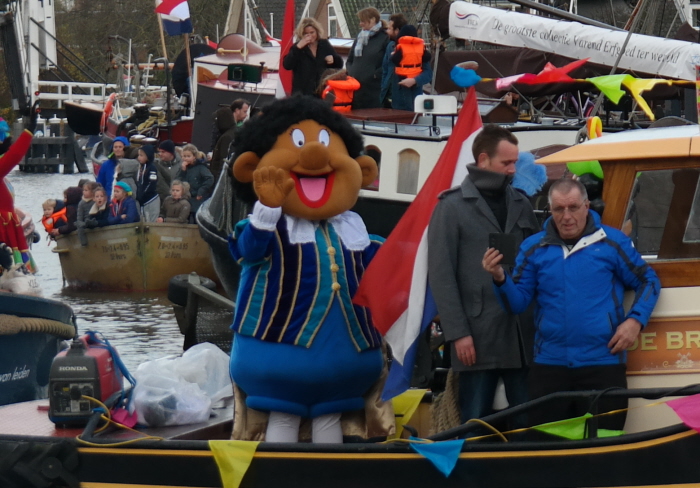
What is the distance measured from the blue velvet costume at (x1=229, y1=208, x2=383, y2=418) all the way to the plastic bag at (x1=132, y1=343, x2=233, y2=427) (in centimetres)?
78

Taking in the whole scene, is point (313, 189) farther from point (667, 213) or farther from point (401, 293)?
point (667, 213)

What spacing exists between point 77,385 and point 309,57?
7883 millimetres

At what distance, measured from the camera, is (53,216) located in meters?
15.7

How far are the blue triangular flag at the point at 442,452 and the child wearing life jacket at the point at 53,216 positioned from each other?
35.8 ft

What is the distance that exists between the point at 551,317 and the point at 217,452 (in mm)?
1498

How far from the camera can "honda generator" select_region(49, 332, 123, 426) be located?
5.86 metres

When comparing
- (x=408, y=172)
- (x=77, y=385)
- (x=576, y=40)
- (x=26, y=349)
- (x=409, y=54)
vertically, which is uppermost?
(x=576, y=40)

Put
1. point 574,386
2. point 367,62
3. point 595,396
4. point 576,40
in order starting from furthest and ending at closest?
point 576,40
point 367,62
point 574,386
point 595,396

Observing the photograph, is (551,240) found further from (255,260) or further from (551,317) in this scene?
(255,260)

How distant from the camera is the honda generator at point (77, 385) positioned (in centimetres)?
586

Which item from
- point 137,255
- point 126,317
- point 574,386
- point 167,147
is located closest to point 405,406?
point 574,386

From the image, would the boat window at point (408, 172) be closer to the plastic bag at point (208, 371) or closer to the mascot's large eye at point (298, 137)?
the plastic bag at point (208, 371)

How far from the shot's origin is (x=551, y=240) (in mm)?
4949

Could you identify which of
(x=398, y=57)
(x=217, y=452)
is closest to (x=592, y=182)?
(x=217, y=452)
